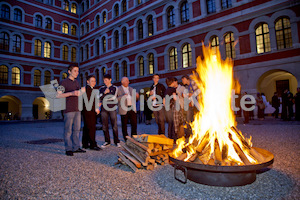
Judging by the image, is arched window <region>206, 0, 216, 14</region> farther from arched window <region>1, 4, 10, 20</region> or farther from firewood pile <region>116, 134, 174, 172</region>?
arched window <region>1, 4, 10, 20</region>

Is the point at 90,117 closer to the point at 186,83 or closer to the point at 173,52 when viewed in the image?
the point at 186,83

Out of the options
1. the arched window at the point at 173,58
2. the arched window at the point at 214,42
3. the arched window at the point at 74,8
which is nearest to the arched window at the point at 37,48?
the arched window at the point at 74,8

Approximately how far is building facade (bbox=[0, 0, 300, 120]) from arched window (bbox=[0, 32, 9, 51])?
0.10 meters

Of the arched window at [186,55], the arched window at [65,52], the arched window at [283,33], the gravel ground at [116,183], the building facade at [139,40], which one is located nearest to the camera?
the gravel ground at [116,183]

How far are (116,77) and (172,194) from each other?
21.0 m

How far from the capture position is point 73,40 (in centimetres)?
2733

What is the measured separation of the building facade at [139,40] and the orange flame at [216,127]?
10.7 metres

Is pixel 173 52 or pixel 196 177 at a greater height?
pixel 173 52

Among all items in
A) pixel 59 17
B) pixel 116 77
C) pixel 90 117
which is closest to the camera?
pixel 90 117

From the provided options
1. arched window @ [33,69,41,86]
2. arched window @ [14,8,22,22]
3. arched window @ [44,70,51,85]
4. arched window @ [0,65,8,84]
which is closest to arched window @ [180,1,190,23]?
arched window @ [44,70,51,85]

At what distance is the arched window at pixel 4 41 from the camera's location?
21.7 m

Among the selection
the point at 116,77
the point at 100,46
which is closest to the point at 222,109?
the point at 116,77

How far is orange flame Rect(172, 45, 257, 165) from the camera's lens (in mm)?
2460

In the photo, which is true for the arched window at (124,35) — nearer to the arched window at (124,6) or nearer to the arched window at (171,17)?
the arched window at (124,6)
